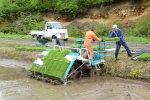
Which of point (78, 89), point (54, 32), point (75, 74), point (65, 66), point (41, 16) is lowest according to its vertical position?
point (78, 89)

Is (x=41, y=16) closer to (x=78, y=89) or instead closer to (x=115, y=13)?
(x=115, y=13)

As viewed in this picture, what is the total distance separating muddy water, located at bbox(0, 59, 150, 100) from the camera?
9.02m

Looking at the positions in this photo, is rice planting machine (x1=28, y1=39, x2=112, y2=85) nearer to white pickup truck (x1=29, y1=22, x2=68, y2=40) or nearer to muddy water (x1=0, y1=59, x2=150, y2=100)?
muddy water (x1=0, y1=59, x2=150, y2=100)

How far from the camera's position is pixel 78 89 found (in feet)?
32.9

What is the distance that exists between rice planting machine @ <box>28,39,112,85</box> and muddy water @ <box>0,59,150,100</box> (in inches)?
13.1

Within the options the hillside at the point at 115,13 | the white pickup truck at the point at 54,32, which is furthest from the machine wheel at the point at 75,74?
the hillside at the point at 115,13

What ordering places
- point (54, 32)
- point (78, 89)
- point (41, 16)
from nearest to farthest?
point (78, 89), point (54, 32), point (41, 16)

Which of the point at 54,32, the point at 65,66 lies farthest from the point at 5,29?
the point at 65,66

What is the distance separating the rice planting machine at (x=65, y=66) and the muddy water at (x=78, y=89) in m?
0.33

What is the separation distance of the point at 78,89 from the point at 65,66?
1330 mm

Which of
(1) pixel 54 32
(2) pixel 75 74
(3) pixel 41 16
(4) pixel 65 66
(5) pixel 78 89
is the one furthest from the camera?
(3) pixel 41 16

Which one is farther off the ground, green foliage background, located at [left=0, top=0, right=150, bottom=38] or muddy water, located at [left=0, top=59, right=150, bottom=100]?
green foliage background, located at [left=0, top=0, right=150, bottom=38]

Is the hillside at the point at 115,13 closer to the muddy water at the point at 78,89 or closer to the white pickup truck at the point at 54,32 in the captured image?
the white pickup truck at the point at 54,32

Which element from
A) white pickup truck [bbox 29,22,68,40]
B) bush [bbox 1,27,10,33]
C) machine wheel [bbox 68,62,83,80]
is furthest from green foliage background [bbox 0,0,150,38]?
machine wheel [bbox 68,62,83,80]
